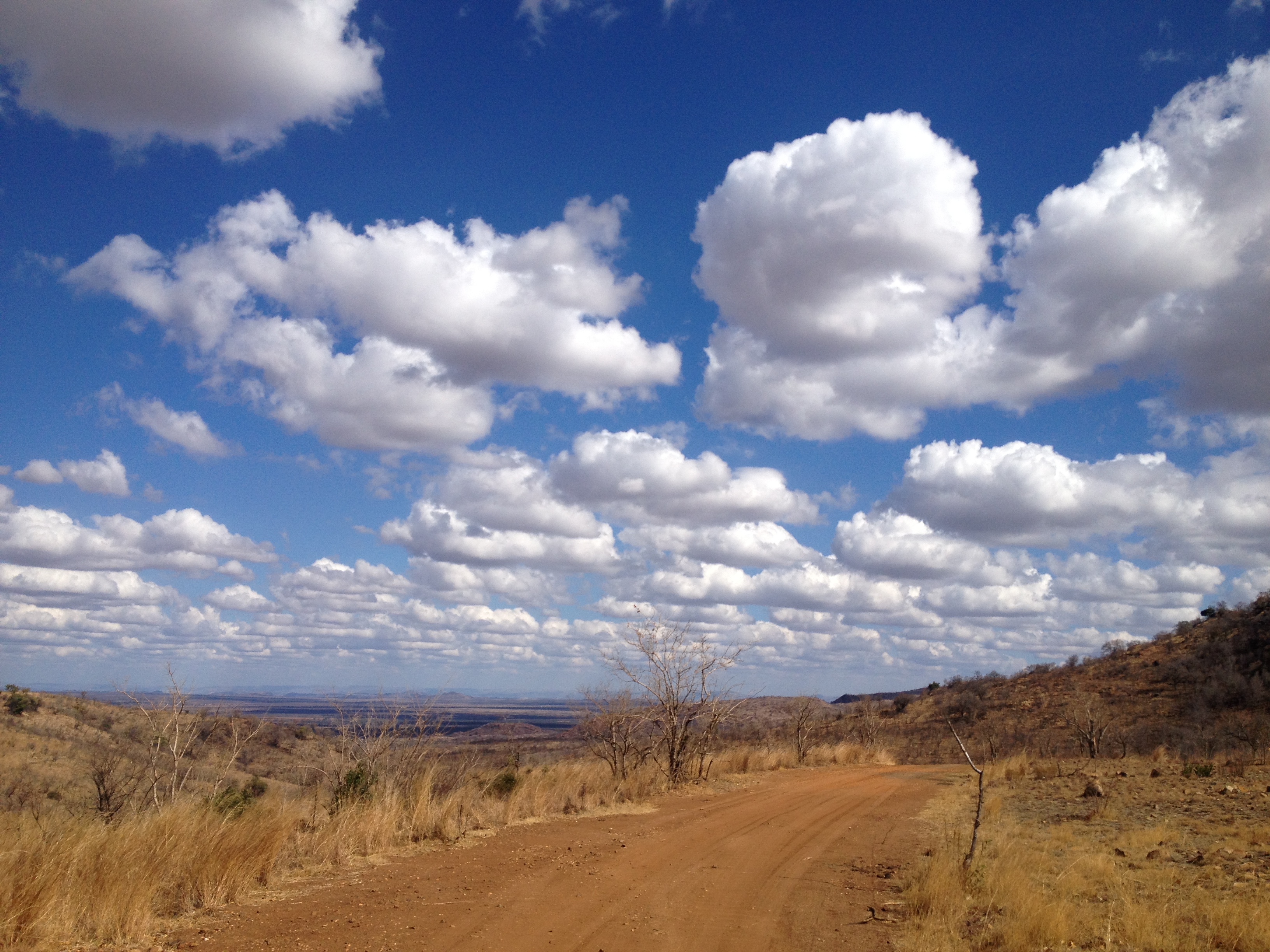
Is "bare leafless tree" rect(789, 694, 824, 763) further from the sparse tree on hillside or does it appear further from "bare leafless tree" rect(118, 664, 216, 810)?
"bare leafless tree" rect(118, 664, 216, 810)

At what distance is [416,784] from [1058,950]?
9.59 m

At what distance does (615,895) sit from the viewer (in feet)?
30.2

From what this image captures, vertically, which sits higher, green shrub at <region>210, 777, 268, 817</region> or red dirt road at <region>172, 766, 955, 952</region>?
green shrub at <region>210, 777, 268, 817</region>

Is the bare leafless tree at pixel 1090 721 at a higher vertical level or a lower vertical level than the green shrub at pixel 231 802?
lower

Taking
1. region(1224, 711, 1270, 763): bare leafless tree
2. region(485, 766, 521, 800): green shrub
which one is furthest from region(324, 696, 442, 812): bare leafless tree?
region(1224, 711, 1270, 763): bare leafless tree

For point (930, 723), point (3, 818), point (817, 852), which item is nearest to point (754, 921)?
point (817, 852)

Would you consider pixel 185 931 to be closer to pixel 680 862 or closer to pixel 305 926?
pixel 305 926

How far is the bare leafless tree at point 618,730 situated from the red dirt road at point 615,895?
4.79m

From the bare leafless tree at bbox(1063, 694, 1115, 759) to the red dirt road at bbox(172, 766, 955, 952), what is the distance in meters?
16.9

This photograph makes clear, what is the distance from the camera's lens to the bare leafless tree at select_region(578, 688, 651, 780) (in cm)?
1986

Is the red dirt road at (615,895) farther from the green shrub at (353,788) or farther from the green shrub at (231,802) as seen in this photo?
the green shrub at (353,788)

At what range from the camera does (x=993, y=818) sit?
15.7m

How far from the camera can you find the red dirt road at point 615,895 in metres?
7.50

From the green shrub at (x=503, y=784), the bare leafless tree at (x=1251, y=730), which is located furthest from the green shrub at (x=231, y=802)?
the bare leafless tree at (x=1251, y=730)
